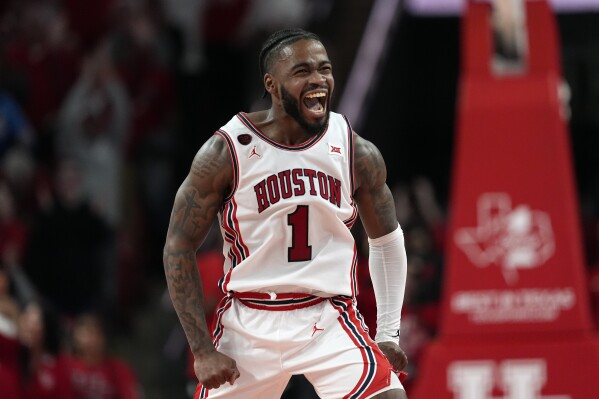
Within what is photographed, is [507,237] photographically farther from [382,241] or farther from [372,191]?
[372,191]

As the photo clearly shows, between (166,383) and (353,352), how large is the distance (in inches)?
279

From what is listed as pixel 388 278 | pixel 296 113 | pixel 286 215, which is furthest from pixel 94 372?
pixel 296 113

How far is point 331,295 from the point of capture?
5215 millimetres

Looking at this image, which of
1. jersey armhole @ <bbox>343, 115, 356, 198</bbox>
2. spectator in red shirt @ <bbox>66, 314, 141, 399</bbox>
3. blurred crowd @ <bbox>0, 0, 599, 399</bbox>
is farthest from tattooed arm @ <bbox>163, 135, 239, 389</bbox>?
spectator in red shirt @ <bbox>66, 314, 141, 399</bbox>

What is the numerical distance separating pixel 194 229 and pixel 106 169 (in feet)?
24.6

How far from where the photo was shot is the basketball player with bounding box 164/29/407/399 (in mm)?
5109

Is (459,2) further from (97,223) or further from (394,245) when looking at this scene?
(394,245)

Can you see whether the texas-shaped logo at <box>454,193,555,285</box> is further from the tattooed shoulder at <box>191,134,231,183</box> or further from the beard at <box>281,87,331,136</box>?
the tattooed shoulder at <box>191,134,231,183</box>

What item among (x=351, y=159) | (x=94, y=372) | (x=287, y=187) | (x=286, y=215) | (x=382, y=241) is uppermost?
(x=351, y=159)

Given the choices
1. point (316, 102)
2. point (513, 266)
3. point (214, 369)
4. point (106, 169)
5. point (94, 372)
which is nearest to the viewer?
point (214, 369)

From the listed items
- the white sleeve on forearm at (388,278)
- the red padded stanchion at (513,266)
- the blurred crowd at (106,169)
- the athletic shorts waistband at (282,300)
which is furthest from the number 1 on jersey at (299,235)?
the blurred crowd at (106,169)

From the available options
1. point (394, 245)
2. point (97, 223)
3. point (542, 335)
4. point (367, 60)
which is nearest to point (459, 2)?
point (367, 60)

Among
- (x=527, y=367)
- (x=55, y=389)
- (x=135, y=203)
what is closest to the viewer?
(x=527, y=367)

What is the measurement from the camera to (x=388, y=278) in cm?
555
